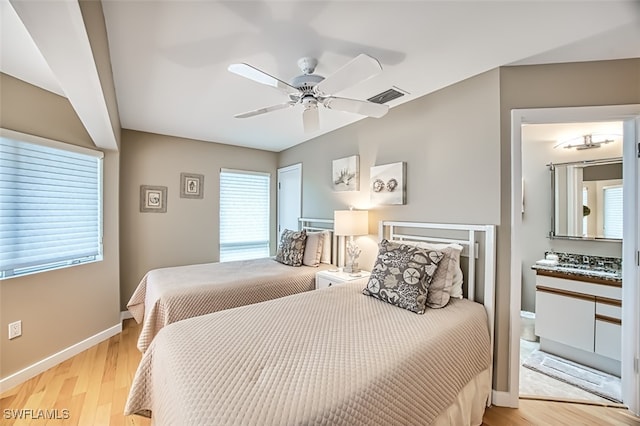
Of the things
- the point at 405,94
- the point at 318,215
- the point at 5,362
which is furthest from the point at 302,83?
the point at 5,362

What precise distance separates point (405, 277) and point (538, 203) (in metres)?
2.60

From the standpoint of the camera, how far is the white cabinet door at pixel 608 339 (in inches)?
91.5

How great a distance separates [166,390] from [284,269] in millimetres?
2044

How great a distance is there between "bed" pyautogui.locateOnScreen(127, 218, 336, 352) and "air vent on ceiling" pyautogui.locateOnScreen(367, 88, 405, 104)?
1722 mm

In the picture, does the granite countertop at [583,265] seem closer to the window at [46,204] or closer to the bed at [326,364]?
the bed at [326,364]

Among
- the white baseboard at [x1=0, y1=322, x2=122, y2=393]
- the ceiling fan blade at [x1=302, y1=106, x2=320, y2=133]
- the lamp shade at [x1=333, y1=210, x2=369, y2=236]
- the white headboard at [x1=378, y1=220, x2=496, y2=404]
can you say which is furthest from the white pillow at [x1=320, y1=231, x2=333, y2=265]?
the white baseboard at [x1=0, y1=322, x2=122, y2=393]

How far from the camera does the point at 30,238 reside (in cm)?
233

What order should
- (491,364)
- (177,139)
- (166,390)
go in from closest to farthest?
(166,390)
(491,364)
(177,139)

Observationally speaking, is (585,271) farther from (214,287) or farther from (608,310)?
(214,287)

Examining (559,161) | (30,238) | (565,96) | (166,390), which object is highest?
(565,96)

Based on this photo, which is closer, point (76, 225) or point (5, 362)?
point (5, 362)

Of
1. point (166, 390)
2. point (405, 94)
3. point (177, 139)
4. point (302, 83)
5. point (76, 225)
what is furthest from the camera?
point (177, 139)

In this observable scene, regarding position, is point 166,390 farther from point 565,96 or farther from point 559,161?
point 559,161

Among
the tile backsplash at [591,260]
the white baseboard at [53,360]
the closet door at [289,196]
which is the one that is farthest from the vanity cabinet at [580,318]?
the white baseboard at [53,360]
